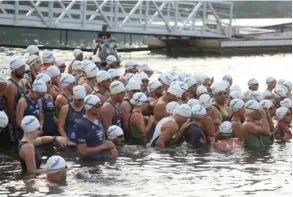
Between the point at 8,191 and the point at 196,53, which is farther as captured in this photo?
the point at 196,53

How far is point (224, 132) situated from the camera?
43.1 feet

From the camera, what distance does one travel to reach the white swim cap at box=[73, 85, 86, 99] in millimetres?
11867

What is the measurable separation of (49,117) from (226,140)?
10.3 feet

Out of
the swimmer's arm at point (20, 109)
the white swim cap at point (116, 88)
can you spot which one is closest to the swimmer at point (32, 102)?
the swimmer's arm at point (20, 109)

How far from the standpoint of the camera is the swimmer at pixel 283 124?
14398 millimetres

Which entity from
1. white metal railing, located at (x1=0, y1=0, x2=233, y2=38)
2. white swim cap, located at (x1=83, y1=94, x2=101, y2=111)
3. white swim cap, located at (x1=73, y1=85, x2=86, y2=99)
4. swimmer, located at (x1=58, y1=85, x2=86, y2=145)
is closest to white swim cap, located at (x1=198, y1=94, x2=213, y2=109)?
swimmer, located at (x1=58, y1=85, x2=86, y2=145)

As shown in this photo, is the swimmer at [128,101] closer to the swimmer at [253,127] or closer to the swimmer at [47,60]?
the swimmer at [253,127]

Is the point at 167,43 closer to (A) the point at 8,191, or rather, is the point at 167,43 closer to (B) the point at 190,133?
(B) the point at 190,133

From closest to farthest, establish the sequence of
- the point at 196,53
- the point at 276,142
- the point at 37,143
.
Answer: the point at 37,143
the point at 276,142
the point at 196,53

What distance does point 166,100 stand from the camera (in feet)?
45.0

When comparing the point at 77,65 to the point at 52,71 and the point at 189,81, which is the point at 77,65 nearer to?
the point at 52,71

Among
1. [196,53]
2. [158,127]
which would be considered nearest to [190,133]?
[158,127]

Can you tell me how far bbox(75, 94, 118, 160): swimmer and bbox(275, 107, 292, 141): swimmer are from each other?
419cm

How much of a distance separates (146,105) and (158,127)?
27.6 inches
